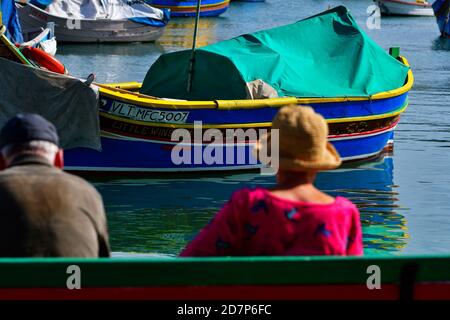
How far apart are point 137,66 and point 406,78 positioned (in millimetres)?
14923

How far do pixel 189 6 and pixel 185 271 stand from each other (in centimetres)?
4351

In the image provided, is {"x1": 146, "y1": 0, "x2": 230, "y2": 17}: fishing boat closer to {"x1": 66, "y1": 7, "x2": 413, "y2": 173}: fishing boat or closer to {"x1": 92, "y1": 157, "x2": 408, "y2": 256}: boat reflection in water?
{"x1": 66, "y1": 7, "x2": 413, "y2": 173}: fishing boat

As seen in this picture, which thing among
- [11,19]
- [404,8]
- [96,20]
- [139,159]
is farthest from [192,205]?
[404,8]

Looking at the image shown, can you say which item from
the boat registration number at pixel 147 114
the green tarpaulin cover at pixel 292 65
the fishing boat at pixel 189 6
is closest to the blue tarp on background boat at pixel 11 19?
the green tarpaulin cover at pixel 292 65

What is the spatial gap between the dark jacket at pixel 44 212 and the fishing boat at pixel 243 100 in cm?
872

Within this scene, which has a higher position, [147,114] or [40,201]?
[40,201]

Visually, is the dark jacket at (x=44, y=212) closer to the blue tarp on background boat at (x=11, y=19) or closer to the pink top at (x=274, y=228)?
the pink top at (x=274, y=228)

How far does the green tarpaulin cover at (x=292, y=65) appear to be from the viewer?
14672mm

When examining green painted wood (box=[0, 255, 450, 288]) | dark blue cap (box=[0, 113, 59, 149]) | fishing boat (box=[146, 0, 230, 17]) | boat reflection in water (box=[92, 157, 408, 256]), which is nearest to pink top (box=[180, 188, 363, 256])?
green painted wood (box=[0, 255, 450, 288])

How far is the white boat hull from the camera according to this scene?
3538cm

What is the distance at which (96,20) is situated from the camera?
36406 millimetres

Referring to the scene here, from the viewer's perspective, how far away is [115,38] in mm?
36594

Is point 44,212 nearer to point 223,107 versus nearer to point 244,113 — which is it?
point 223,107
